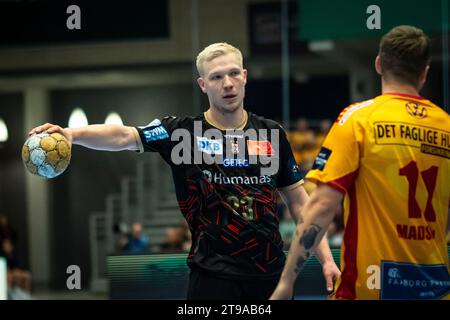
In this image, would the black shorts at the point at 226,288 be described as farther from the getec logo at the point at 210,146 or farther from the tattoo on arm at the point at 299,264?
the tattoo on arm at the point at 299,264

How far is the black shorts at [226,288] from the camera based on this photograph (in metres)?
3.92

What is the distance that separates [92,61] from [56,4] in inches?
56.5

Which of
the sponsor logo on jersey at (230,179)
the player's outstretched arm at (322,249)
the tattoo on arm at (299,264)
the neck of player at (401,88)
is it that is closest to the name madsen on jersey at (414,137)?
the neck of player at (401,88)

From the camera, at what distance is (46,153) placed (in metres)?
3.70

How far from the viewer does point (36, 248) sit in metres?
18.9

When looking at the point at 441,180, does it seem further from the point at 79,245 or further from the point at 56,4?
the point at 79,245

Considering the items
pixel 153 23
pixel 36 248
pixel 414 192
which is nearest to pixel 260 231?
pixel 414 192

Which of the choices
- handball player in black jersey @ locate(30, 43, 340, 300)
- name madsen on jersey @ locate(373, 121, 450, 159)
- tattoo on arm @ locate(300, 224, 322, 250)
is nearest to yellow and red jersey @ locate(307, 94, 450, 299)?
name madsen on jersey @ locate(373, 121, 450, 159)

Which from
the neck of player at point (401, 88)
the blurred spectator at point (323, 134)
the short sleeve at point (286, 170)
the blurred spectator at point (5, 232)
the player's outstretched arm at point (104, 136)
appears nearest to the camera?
the neck of player at point (401, 88)

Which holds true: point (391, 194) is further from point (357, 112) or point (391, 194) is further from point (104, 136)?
point (104, 136)

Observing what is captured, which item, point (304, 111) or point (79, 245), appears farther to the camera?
point (79, 245)

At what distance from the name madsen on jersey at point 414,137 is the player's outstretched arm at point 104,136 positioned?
1303 millimetres

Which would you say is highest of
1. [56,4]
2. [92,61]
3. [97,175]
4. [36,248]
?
[56,4]

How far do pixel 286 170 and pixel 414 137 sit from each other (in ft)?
3.39
